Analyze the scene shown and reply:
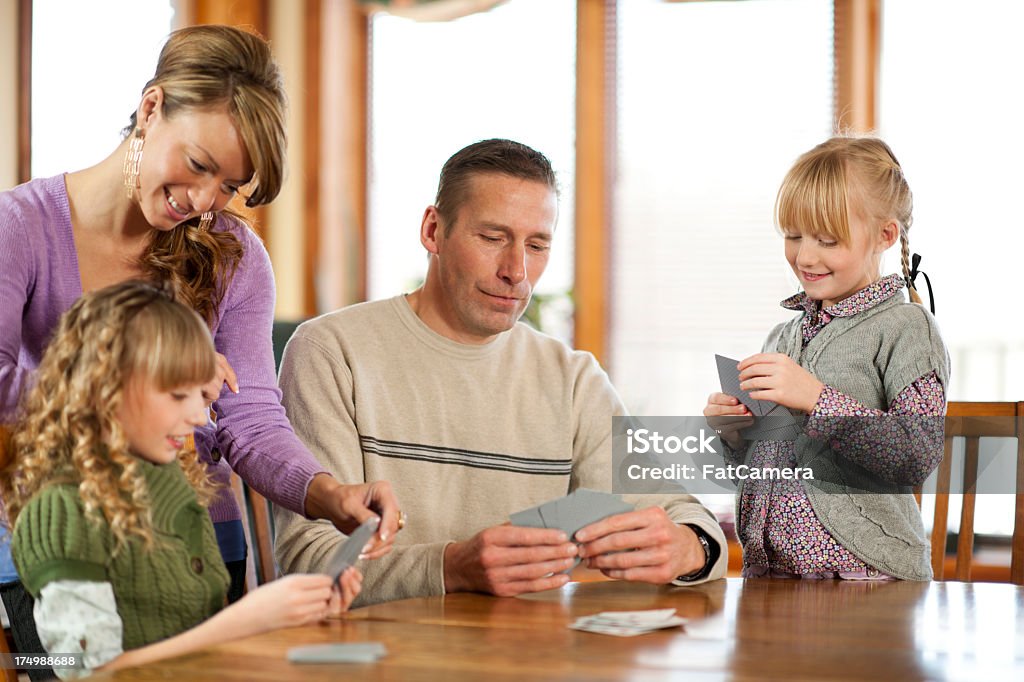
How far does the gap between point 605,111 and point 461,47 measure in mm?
820

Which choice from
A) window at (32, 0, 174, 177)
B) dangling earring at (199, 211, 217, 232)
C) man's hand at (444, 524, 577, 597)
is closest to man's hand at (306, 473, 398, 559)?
man's hand at (444, 524, 577, 597)

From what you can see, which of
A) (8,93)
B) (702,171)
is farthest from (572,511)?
(702,171)

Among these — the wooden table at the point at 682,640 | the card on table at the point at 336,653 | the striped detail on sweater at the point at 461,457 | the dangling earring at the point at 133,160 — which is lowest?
the wooden table at the point at 682,640

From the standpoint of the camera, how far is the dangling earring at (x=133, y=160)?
1.51 meters

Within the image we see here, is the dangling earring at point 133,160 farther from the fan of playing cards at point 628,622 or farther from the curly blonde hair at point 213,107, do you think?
the fan of playing cards at point 628,622

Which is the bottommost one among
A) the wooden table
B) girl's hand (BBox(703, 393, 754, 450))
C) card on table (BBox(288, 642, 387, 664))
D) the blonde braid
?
the wooden table

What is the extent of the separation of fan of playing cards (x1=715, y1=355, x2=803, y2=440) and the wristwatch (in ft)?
0.73

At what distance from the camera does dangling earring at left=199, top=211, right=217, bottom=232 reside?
1630 mm

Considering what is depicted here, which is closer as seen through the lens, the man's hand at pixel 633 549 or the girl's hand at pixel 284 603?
the girl's hand at pixel 284 603

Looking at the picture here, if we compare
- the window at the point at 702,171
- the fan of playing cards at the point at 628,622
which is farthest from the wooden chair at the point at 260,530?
the window at the point at 702,171

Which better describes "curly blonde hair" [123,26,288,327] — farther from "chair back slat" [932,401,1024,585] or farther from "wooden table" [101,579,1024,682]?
"chair back slat" [932,401,1024,585]

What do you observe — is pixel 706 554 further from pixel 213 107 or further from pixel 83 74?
pixel 83 74

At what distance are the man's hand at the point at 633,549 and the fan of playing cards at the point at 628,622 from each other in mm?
199

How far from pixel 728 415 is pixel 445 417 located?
0.49 meters
